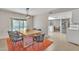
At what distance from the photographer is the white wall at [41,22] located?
241cm

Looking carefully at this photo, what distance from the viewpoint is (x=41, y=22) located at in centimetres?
245

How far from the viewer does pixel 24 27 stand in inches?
93.7

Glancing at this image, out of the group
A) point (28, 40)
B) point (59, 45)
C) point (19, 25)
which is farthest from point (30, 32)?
point (59, 45)

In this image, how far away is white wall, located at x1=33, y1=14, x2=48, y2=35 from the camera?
2.41 metres

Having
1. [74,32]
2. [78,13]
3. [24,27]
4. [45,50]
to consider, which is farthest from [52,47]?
[78,13]

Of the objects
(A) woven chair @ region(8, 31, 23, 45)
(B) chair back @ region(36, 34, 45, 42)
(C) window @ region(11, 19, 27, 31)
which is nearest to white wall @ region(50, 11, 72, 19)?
(B) chair back @ region(36, 34, 45, 42)

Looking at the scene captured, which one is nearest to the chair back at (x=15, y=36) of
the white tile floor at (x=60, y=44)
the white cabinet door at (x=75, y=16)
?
the white tile floor at (x=60, y=44)

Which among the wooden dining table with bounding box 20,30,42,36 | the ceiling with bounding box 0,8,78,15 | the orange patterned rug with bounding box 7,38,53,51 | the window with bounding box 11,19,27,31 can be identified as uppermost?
the ceiling with bounding box 0,8,78,15

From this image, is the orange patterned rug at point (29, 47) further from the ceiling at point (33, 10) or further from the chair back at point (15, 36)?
the ceiling at point (33, 10)

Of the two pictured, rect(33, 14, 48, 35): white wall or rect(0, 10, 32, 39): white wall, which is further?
rect(33, 14, 48, 35): white wall

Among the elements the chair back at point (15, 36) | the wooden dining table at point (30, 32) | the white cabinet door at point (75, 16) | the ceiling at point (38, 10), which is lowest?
the chair back at point (15, 36)

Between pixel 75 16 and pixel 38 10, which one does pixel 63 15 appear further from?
pixel 38 10

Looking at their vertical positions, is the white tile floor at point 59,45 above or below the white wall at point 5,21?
below

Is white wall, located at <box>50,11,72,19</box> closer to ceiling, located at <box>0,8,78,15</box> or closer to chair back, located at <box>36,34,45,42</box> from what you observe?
ceiling, located at <box>0,8,78,15</box>
